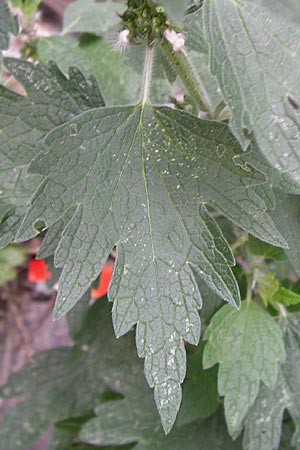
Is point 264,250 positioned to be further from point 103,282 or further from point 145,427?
point 103,282

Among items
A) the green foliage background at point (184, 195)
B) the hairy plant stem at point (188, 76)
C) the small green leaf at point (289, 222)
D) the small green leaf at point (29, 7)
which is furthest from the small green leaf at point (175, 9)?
the small green leaf at point (29, 7)

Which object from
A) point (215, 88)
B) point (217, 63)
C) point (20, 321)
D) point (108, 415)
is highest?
point (217, 63)

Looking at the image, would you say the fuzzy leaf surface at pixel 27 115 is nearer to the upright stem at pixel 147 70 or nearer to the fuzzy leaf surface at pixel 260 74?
the upright stem at pixel 147 70

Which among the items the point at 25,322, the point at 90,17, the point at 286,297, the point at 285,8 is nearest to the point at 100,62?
the point at 90,17

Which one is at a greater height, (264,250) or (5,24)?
(5,24)

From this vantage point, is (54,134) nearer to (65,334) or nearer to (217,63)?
(217,63)

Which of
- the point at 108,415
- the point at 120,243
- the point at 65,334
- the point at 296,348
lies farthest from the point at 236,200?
the point at 65,334

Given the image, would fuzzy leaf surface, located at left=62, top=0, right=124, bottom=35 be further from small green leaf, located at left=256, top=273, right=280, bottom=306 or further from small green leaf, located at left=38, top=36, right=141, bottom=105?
small green leaf, located at left=256, top=273, right=280, bottom=306
